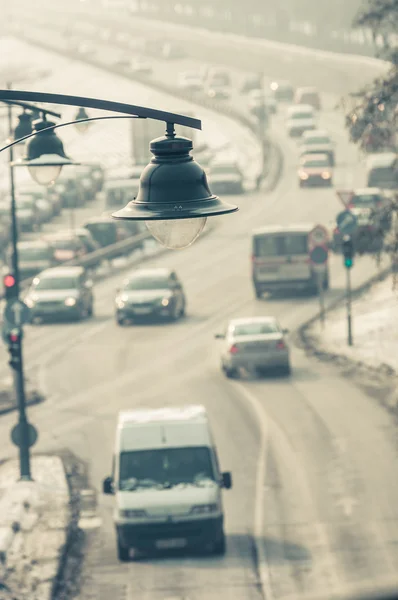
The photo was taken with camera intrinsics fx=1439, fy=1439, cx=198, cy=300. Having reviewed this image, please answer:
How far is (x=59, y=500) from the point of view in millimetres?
22266

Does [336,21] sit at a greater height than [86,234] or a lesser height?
greater

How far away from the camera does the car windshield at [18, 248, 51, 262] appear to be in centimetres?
5028

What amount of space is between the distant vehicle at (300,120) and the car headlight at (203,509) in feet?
231

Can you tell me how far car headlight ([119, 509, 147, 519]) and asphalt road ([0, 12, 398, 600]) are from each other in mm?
671

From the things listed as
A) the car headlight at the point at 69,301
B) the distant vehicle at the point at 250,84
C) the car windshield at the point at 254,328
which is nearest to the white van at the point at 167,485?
the car windshield at the point at 254,328

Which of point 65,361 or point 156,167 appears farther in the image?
point 65,361

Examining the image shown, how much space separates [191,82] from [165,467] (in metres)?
104

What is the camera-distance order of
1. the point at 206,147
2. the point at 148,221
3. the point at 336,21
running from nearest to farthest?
the point at 148,221 → the point at 206,147 → the point at 336,21

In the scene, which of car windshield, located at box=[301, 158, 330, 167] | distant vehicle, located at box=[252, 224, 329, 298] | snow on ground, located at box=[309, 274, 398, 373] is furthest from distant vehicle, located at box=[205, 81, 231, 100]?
snow on ground, located at box=[309, 274, 398, 373]

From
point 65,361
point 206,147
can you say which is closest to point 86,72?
point 206,147

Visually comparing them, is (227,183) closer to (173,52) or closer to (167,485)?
(167,485)

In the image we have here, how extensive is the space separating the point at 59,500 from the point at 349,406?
819 cm

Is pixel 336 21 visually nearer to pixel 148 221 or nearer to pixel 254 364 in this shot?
pixel 254 364

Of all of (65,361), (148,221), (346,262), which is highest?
(148,221)
